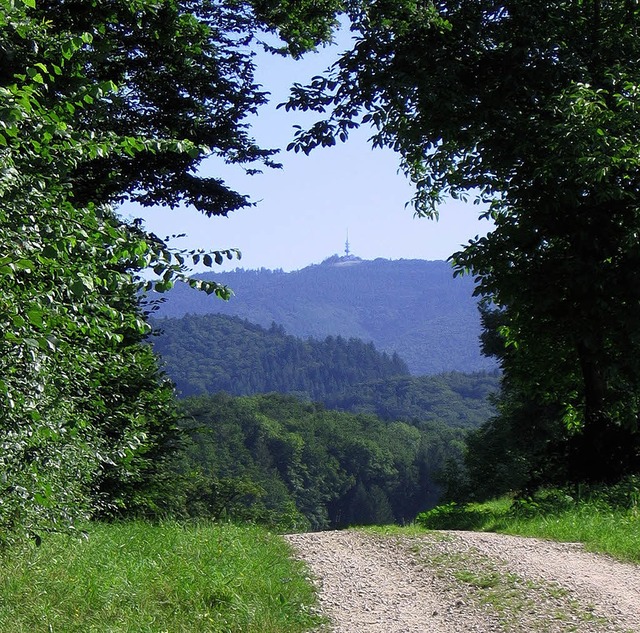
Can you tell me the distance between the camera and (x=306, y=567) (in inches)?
334

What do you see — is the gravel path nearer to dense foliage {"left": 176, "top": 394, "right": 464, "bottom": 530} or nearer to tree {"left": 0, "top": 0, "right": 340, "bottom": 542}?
tree {"left": 0, "top": 0, "right": 340, "bottom": 542}

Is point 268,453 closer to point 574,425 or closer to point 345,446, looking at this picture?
point 345,446

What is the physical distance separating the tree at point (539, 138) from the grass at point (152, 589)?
277 inches

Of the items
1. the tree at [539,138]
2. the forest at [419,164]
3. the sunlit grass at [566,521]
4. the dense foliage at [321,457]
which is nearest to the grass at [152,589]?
the forest at [419,164]

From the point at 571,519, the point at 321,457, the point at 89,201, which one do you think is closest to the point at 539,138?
the point at 571,519

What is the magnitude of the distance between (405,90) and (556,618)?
28.8 ft

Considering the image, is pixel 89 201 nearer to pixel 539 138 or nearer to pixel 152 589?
pixel 152 589

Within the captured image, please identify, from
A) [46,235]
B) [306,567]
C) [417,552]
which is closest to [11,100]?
[46,235]

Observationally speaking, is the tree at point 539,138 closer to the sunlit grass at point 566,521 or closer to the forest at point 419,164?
the forest at point 419,164

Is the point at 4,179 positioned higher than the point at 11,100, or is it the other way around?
the point at 11,100

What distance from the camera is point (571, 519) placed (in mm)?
10750

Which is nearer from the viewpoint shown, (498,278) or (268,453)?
(498,278)

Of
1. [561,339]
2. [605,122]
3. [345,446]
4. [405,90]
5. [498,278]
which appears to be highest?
[405,90]

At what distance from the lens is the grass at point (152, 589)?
21.1ft
